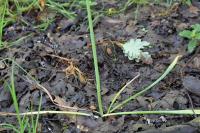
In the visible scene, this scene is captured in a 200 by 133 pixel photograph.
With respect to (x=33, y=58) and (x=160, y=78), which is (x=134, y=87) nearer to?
(x=160, y=78)

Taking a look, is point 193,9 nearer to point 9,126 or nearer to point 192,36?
point 192,36

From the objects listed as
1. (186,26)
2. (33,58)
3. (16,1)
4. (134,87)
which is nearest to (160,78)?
(134,87)

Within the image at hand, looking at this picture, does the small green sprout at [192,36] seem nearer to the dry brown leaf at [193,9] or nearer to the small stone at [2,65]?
the dry brown leaf at [193,9]

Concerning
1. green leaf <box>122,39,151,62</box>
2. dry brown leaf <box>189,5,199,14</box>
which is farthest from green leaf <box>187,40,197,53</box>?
dry brown leaf <box>189,5,199,14</box>

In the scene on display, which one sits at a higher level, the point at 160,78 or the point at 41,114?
the point at 160,78

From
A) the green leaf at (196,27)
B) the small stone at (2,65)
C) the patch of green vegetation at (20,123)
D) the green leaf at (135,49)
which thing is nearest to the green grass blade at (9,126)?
the patch of green vegetation at (20,123)

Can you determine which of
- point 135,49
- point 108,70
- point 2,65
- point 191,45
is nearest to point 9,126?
point 2,65
